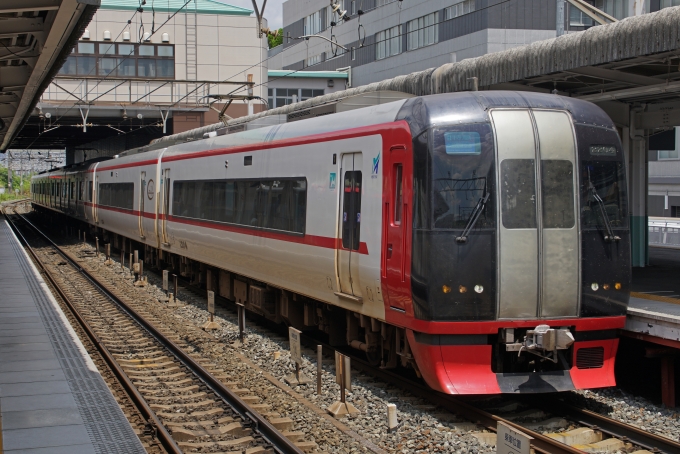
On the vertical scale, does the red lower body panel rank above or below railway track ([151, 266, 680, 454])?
→ above

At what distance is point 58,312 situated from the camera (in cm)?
1169

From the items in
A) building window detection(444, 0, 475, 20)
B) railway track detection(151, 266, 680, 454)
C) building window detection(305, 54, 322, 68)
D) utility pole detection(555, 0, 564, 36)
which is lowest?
railway track detection(151, 266, 680, 454)

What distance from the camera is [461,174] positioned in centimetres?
721

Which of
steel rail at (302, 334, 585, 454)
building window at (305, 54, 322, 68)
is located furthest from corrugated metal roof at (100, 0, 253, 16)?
steel rail at (302, 334, 585, 454)

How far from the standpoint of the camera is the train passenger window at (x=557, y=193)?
734 cm

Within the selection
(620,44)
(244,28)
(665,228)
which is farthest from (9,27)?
(244,28)

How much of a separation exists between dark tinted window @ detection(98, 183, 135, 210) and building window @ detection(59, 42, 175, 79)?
395 inches

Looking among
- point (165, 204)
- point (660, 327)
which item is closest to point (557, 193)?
point (660, 327)

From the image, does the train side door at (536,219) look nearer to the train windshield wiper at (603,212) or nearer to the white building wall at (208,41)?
the train windshield wiper at (603,212)

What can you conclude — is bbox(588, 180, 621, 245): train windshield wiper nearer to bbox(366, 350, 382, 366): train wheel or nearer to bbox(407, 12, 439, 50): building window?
bbox(366, 350, 382, 366): train wheel

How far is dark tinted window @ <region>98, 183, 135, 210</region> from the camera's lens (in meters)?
21.0

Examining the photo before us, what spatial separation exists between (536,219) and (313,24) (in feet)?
131

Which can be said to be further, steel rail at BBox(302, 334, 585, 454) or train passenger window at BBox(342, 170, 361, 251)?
train passenger window at BBox(342, 170, 361, 251)

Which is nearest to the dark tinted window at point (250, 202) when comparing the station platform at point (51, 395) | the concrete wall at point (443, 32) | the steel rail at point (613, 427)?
the station platform at point (51, 395)
